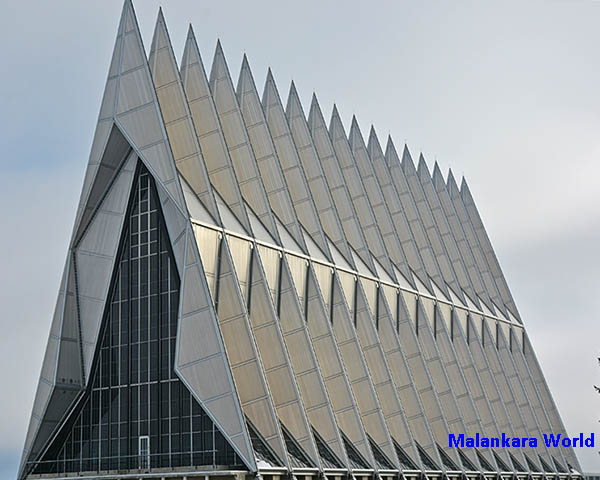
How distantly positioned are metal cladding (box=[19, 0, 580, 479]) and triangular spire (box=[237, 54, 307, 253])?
0.09 m

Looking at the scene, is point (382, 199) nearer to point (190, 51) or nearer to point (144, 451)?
point (190, 51)

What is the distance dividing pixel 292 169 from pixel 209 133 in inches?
334

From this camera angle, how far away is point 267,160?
5122 centimetres

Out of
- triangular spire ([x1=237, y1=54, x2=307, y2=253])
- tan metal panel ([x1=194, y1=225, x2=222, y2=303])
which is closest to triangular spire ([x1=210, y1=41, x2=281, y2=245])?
triangular spire ([x1=237, y1=54, x2=307, y2=253])

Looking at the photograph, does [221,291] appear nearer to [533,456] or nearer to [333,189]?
[333,189]

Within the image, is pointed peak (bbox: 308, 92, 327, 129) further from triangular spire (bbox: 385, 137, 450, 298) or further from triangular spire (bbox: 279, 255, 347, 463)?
triangular spire (bbox: 279, 255, 347, 463)

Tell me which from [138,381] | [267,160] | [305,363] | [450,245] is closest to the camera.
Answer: [138,381]

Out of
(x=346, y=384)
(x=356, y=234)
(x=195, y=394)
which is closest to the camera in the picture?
(x=195, y=394)

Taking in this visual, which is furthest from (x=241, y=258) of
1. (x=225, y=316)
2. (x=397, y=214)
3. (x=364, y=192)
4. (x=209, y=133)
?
(x=397, y=214)

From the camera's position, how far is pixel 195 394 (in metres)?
38.8

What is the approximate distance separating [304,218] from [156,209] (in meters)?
12.3

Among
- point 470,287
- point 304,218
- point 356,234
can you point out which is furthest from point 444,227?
point 304,218

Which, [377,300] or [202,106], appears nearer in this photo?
[202,106]

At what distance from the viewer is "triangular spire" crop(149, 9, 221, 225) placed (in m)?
43.2
